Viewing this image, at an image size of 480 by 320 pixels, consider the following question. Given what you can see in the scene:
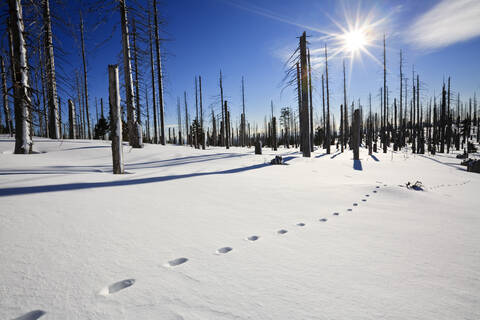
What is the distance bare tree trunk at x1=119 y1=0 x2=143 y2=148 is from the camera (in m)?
7.70

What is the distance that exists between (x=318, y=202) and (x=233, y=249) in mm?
1918

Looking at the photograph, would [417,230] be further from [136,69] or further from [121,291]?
[136,69]

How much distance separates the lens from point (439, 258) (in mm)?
1525

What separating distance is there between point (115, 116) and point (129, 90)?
519 cm

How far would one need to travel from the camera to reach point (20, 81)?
18.4ft

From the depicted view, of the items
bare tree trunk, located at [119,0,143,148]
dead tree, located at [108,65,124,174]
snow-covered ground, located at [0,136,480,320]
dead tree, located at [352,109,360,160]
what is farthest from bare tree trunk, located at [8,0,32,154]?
dead tree, located at [352,109,360,160]

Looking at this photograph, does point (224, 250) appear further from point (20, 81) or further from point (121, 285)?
point (20, 81)

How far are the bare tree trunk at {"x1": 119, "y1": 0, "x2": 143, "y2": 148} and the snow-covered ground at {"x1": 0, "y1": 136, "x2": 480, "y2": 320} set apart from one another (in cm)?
618

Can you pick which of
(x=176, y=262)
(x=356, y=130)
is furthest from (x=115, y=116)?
(x=356, y=130)

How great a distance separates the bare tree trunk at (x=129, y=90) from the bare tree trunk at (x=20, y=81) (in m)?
2.81

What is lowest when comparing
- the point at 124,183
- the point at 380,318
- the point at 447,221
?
the point at 447,221

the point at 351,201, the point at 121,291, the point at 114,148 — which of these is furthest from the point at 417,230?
the point at 114,148

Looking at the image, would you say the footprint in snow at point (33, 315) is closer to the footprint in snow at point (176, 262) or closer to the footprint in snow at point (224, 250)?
the footprint in snow at point (176, 262)

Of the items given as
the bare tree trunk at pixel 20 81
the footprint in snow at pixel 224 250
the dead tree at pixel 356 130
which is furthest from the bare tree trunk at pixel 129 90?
the dead tree at pixel 356 130
